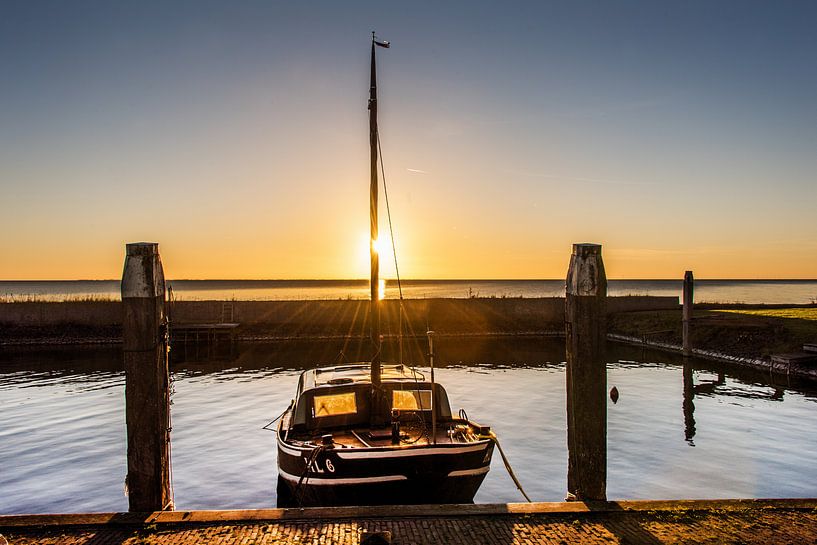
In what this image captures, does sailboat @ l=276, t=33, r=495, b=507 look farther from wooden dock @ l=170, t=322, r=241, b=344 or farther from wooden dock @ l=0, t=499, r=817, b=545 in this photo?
wooden dock @ l=170, t=322, r=241, b=344

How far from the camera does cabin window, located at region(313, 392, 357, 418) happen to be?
45.9 ft

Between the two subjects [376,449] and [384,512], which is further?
[376,449]

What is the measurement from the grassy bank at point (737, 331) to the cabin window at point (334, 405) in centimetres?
2870

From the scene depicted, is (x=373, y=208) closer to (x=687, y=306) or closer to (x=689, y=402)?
(x=689, y=402)

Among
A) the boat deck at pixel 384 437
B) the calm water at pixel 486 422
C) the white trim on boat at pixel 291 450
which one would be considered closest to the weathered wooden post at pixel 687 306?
the calm water at pixel 486 422

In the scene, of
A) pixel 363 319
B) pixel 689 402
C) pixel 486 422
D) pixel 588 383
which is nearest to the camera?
pixel 588 383

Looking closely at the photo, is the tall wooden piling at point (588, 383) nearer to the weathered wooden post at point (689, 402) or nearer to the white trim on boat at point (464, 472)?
the white trim on boat at point (464, 472)

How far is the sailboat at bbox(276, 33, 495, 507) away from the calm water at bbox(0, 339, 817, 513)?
283 cm

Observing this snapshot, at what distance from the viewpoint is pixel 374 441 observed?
1270 centimetres

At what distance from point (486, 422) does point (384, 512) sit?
14.6 metres

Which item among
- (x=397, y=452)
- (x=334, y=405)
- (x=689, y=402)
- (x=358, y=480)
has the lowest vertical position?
(x=689, y=402)

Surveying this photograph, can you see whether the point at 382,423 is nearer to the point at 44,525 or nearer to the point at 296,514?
the point at 296,514

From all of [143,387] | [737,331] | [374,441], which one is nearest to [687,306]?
[737,331]

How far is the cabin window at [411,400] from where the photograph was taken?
14445 millimetres
